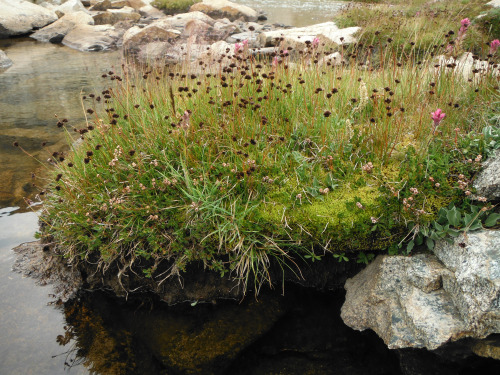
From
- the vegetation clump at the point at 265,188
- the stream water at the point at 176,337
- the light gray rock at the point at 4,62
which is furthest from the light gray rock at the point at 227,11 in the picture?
the stream water at the point at 176,337

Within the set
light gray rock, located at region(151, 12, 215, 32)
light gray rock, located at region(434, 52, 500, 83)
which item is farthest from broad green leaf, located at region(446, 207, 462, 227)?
light gray rock, located at region(151, 12, 215, 32)

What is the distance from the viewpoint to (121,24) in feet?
70.6

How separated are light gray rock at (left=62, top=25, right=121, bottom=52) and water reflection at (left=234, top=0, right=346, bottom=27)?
32.0 ft

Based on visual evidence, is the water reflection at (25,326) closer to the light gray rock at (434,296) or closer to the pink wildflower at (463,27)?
the light gray rock at (434,296)

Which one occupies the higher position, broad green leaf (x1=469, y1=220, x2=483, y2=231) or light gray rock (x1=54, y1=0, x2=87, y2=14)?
broad green leaf (x1=469, y1=220, x2=483, y2=231)

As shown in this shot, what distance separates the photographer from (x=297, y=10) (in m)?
28.4

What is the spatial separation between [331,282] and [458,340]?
1.32 metres

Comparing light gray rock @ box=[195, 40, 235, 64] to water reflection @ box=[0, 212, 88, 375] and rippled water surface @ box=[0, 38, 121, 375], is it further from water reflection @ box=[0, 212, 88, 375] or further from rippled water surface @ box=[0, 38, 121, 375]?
water reflection @ box=[0, 212, 88, 375]

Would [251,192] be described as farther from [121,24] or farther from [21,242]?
[121,24]

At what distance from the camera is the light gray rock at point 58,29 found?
1994 cm

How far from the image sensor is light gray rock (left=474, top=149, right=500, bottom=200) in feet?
11.1

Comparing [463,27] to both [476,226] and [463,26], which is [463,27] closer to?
[463,26]

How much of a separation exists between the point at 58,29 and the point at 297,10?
1581cm

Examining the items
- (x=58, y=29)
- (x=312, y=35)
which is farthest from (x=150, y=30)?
(x=58, y=29)
